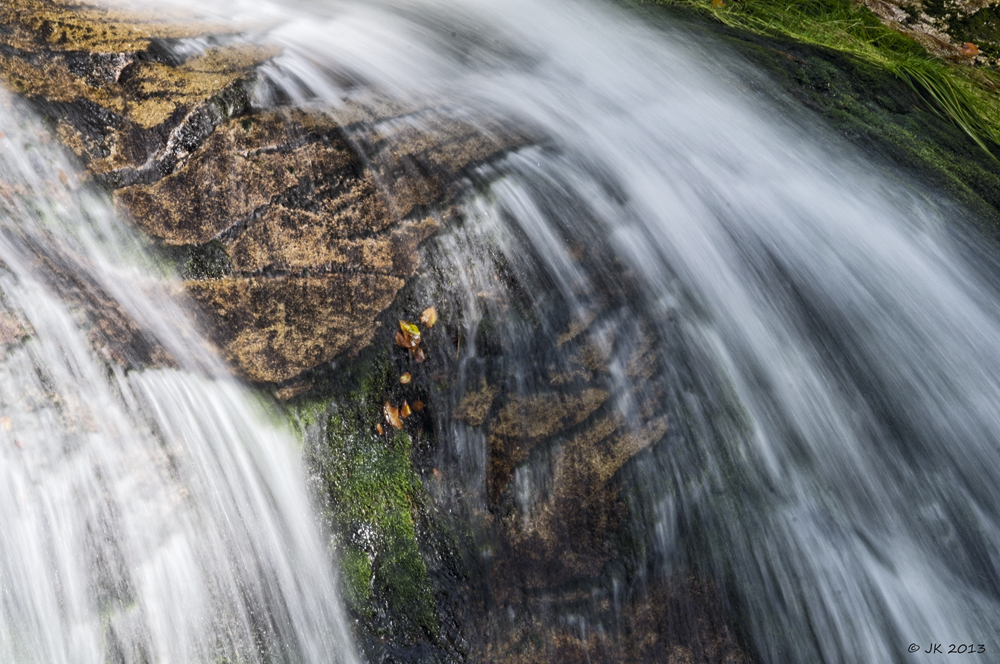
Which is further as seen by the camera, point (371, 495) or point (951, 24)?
point (951, 24)

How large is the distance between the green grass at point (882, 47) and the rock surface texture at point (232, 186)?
10.2ft

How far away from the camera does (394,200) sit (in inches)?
111

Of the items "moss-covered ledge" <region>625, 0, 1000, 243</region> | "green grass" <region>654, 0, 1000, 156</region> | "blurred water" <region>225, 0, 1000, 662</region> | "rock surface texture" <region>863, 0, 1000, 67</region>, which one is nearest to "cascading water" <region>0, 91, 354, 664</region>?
"blurred water" <region>225, 0, 1000, 662</region>

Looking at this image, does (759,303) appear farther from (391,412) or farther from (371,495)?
(371,495)

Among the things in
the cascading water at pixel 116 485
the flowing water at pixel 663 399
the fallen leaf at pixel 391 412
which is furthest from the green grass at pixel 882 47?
the cascading water at pixel 116 485

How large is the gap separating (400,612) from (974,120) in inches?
191

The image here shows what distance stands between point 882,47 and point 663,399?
12.0 feet

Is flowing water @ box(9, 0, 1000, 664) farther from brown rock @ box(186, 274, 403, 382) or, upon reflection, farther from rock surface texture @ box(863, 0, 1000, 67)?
rock surface texture @ box(863, 0, 1000, 67)

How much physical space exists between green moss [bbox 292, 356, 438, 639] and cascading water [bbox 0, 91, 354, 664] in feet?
0.46

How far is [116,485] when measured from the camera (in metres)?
2.66

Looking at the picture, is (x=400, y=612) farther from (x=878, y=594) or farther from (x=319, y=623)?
(x=878, y=594)

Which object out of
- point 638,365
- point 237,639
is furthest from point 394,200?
point 237,639

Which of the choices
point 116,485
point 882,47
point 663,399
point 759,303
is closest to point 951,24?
point 882,47

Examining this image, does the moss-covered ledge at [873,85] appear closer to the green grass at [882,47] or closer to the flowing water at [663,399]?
the green grass at [882,47]
